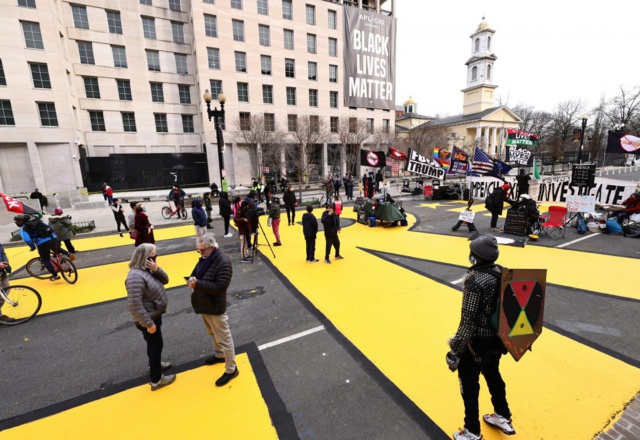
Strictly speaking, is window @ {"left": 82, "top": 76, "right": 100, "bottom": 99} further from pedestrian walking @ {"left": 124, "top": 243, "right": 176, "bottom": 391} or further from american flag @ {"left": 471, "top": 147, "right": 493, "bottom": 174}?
pedestrian walking @ {"left": 124, "top": 243, "right": 176, "bottom": 391}

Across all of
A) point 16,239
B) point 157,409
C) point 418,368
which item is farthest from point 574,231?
point 16,239

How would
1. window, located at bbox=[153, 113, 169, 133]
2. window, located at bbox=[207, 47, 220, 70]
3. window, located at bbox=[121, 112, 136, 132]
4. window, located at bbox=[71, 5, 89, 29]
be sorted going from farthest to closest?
window, located at bbox=[153, 113, 169, 133] → window, located at bbox=[207, 47, 220, 70] → window, located at bbox=[121, 112, 136, 132] → window, located at bbox=[71, 5, 89, 29]

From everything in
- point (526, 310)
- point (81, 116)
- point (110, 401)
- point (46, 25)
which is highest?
point (46, 25)

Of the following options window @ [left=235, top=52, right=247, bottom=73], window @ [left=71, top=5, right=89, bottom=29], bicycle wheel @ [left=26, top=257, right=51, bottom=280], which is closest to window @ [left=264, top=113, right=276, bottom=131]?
window @ [left=235, top=52, right=247, bottom=73]

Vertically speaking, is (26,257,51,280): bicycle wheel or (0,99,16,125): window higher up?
(0,99,16,125): window

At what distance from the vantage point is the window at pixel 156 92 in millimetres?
34938

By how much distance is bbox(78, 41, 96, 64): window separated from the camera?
103ft

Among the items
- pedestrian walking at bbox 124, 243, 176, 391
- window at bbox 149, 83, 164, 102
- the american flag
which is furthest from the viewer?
window at bbox 149, 83, 164, 102

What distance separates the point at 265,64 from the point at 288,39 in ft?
15.8

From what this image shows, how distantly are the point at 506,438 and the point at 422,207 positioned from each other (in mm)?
16208

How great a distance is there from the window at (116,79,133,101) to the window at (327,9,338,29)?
26524mm

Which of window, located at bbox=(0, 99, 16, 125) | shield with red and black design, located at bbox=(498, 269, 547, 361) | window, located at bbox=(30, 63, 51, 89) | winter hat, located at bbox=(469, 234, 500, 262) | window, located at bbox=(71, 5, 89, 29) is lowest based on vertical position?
shield with red and black design, located at bbox=(498, 269, 547, 361)

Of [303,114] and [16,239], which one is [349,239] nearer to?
[16,239]

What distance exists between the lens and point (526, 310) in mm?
2691
